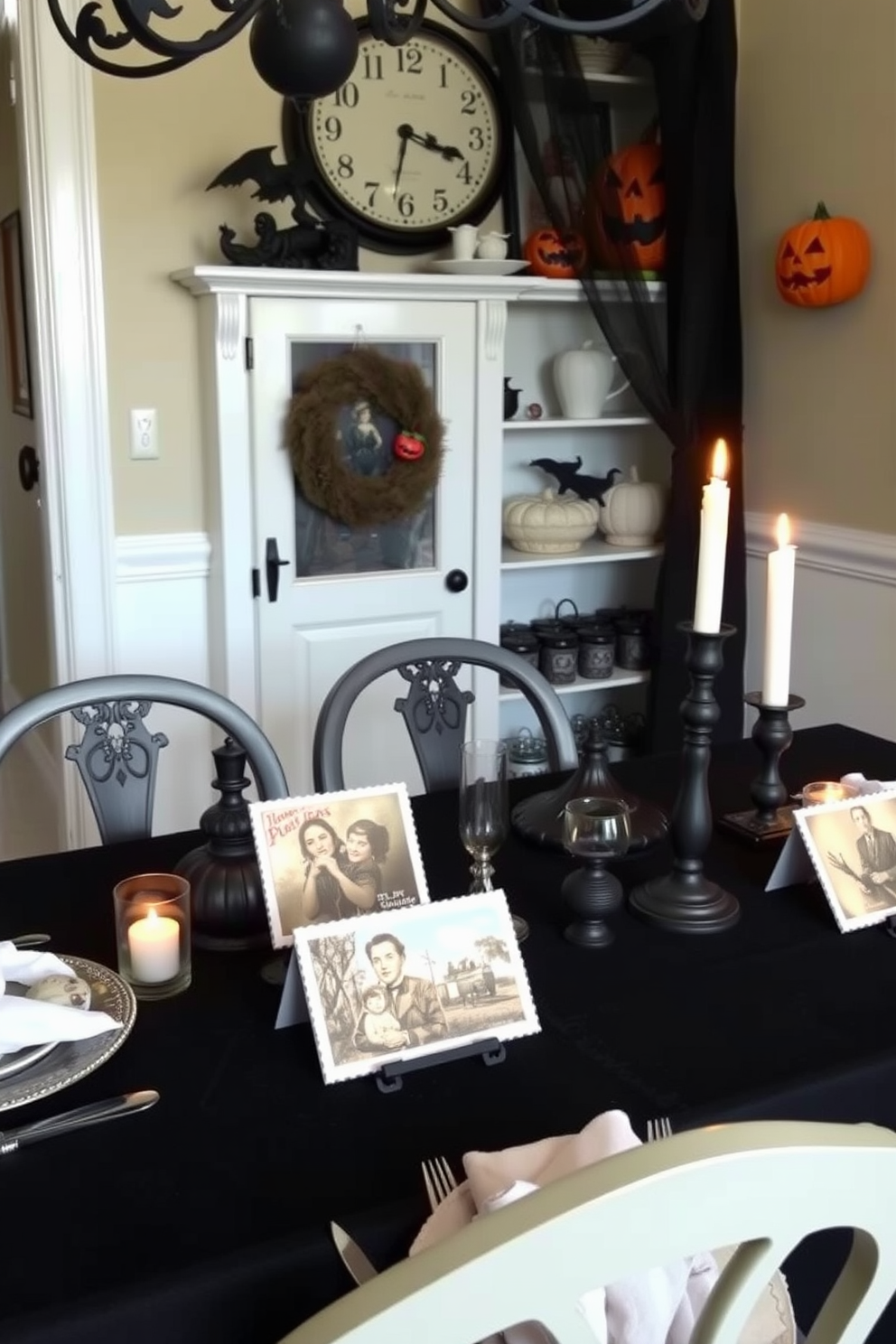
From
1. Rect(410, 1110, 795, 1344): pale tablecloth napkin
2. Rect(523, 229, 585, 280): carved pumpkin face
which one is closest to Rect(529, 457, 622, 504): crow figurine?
Rect(523, 229, 585, 280): carved pumpkin face

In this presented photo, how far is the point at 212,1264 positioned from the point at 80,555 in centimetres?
208

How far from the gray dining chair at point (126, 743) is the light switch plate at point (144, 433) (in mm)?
1118

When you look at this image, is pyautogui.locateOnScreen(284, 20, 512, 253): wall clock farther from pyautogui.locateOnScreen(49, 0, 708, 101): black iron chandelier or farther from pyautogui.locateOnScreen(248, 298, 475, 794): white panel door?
pyautogui.locateOnScreen(49, 0, 708, 101): black iron chandelier

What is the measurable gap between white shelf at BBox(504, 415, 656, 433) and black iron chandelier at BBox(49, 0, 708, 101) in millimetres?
1757

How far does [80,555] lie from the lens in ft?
9.12

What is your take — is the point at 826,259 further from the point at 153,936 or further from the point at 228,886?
the point at 153,936

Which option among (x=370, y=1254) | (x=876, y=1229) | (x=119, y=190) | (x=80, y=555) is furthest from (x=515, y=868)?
(x=119, y=190)

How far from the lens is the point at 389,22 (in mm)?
1224

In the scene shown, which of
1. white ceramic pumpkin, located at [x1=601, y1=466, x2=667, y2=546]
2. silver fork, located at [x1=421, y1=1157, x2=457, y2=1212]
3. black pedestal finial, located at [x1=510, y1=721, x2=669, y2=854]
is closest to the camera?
silver fork, located at [x1=421, y1=1157, x2=457, y2=1212]

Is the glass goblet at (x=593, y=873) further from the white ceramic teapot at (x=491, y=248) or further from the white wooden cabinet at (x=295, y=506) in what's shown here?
the white ceramic teapot at (x=491, y=248)

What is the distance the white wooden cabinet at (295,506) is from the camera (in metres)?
2.75

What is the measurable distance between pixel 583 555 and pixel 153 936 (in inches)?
84.1

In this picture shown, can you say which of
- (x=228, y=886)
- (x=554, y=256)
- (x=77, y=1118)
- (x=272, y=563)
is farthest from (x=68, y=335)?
(x=77, y=1118)

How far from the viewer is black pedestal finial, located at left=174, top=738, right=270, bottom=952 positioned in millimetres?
1394
